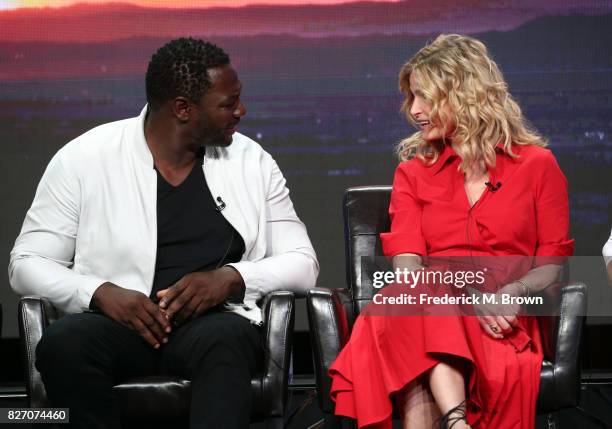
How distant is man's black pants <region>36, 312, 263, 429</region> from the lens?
9.30 feet

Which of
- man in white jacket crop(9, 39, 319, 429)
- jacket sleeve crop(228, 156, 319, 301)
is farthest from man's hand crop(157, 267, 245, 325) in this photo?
jacket sleeve crop(228, 156, 319, 301)

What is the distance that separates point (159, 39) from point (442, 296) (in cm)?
230

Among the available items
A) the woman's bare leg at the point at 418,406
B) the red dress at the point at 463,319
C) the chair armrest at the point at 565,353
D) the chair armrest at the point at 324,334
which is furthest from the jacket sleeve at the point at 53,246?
the chair armrest at the point at 565,353

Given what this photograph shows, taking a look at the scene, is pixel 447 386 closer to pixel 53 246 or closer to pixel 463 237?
pixel 463 237

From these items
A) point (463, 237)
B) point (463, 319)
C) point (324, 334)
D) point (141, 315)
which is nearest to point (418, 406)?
point (463, 319)

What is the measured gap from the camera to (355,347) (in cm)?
307

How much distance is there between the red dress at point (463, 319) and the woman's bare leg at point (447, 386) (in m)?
0.03

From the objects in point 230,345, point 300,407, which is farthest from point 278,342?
point 300,407

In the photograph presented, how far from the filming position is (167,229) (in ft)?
11.0

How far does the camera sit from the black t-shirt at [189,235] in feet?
10.9

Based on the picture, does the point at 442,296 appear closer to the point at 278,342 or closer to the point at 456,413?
the point at 456,413

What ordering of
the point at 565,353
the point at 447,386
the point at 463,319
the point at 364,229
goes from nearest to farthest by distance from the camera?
the point at 447,386 < the point at 463,319 < the point at 565,353 < the point at 364,229

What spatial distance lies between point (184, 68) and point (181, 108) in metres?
0.14

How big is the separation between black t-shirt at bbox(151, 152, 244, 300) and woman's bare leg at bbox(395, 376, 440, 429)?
80cm
